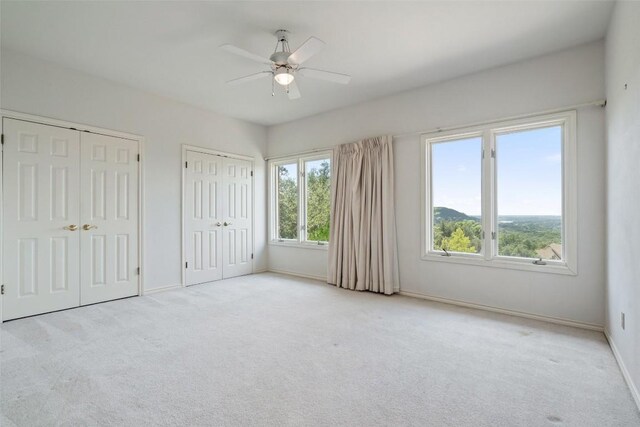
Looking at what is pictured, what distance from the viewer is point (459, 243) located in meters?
3.91

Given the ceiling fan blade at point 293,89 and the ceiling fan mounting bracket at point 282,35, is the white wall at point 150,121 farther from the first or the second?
the ceiling fan mounting bracket at point 282,35

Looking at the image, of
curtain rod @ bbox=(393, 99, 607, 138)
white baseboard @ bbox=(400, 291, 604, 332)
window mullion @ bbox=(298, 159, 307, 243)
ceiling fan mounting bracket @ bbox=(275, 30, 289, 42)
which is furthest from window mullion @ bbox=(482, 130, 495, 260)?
window mullion @ bbox=(298, 159, 307, 243)

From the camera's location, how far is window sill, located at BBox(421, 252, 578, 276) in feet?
10.4

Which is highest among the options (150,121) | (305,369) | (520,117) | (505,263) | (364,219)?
(150,121)

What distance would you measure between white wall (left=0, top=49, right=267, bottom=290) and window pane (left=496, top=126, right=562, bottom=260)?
4.10 meters

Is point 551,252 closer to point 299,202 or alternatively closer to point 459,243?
point 459,243

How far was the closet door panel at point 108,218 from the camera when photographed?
12.4 feet

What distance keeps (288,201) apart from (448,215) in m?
2.89

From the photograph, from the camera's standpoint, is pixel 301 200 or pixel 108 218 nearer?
pixel 108 218

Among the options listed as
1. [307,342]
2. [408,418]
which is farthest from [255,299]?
[408,418]

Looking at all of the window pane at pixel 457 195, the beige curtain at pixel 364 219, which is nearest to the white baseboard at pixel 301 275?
the beige curtain at pixel 364 219

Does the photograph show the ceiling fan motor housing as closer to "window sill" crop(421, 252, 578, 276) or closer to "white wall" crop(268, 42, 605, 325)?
"white wall" crop(268, 42, 605, 325)

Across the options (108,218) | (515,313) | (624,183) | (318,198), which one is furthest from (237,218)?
(624,183)

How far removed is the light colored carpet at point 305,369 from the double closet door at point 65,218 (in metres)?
0.36
